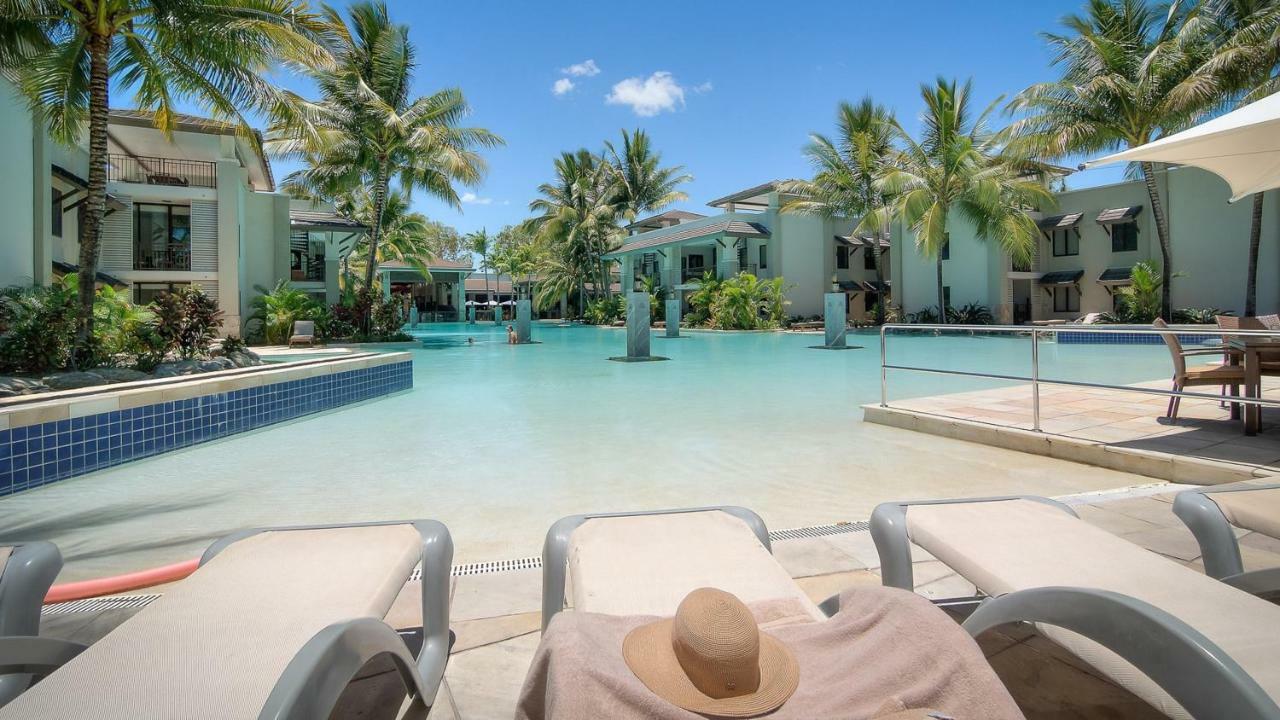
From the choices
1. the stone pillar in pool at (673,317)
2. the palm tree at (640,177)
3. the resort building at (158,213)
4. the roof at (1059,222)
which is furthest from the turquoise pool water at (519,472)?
the palm tree at (640,177)

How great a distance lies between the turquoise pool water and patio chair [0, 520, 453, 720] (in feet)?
3.94

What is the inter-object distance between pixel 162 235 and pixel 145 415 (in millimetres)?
16803

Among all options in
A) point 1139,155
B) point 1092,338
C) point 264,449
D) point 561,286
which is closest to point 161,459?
point 264,449

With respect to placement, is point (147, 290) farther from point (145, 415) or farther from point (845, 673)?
point (845, 673)

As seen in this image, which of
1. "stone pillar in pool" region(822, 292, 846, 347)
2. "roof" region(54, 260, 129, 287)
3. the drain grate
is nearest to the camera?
the drain grate

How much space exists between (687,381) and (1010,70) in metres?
21.7

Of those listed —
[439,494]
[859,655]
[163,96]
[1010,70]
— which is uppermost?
[1010,70]

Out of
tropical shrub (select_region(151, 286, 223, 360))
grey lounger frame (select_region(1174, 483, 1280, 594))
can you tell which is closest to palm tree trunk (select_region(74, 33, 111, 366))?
tropical shrub (select_region(151, 286, 223, 360))

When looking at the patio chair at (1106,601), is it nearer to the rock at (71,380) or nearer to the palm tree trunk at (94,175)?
the rock at (71,380)

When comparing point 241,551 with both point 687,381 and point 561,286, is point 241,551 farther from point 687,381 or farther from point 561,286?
point 561,286

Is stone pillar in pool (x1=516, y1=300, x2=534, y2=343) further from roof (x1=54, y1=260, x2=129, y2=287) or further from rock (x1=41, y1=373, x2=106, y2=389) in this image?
rock (x1=41, y1=373, x2=106, y2=389)

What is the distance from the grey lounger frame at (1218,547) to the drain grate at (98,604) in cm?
369

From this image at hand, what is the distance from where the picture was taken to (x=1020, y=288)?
1064 inches

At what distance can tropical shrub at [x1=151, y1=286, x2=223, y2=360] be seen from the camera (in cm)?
1177
